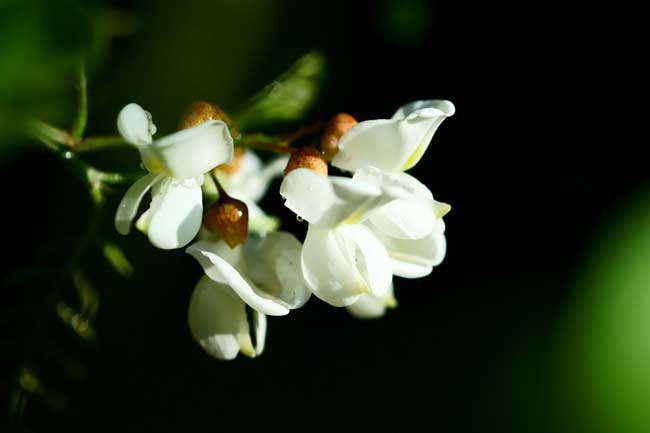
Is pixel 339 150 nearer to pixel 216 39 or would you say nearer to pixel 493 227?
pixel 216 39

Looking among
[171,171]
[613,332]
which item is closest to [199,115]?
[171,171]

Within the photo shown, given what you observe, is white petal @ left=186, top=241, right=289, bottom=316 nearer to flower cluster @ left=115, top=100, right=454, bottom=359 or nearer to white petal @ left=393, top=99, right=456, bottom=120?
flower cluster @ left=115, top=100, right=454, bottom=359

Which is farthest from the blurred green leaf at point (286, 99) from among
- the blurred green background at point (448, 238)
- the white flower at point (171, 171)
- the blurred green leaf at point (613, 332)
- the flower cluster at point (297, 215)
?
the blurred green leaf at point (613, 332)

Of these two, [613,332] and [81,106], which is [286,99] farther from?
[613,332]


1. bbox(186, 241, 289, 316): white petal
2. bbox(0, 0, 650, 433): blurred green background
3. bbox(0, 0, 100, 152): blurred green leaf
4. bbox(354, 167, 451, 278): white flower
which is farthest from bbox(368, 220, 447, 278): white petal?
bbox(0, 0, 650, 433): blurred green background

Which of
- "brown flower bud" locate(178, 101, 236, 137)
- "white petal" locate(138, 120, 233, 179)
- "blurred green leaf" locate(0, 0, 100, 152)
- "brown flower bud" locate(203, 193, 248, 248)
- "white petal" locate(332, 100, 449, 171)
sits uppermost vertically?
"blurred green leaf" locate(0, 0, 100, 152)

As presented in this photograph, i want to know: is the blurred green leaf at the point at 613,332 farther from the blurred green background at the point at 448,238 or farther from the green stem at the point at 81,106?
the green stem at the point at 81,106
